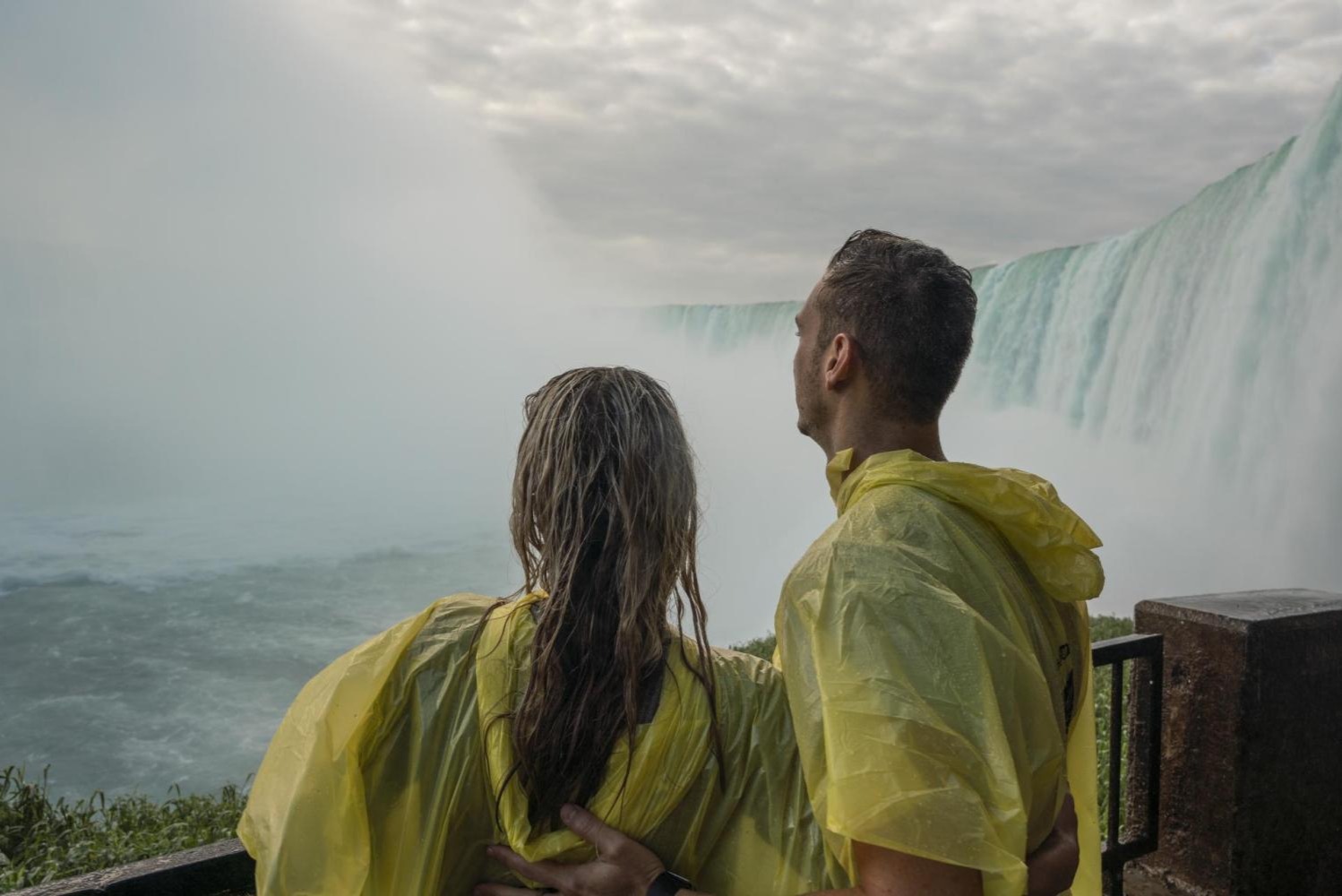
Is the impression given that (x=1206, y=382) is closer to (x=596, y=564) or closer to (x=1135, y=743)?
(x=1135, y=743)

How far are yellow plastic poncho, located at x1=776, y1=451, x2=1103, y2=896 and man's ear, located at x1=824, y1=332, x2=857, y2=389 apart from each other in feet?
0.44

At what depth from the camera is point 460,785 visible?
4.61 ft

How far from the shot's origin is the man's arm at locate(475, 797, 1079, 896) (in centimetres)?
120

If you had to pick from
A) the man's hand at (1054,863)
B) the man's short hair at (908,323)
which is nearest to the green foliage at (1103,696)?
the man's hand at (1054,863)

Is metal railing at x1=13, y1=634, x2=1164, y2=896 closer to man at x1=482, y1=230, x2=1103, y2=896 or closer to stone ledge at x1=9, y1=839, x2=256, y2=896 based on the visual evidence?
man at x1=482, y1=230, x2=1103, y2=896

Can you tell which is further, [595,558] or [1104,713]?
[1104,713]

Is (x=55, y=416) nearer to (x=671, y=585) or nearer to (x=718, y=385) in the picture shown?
(x=718, y=385)

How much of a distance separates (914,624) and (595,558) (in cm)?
45

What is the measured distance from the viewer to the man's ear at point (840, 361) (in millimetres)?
1604

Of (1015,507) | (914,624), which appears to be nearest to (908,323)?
(1015,507)

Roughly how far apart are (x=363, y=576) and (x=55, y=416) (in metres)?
20.0

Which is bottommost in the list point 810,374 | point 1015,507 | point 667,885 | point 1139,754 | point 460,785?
point 1139,754

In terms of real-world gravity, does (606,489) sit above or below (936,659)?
above

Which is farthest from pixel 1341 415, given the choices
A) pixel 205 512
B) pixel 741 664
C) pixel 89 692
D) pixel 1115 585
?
pixel 205 512
